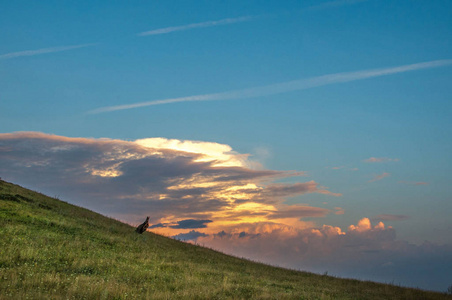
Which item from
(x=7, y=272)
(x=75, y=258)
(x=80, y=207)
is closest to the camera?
(x=7, y=272)

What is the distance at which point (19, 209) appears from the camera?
1389 inches

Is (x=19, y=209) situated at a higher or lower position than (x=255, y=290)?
higher

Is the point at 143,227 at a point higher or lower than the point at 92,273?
higher

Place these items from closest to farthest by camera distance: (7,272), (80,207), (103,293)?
(103,293) → (7,272) → (80,207)

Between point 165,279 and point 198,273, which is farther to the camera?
point 198,273

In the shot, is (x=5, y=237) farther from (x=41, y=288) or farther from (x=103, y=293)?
(x=103, y=293)

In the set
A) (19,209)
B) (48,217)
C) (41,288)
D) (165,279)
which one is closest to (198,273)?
(165,279)

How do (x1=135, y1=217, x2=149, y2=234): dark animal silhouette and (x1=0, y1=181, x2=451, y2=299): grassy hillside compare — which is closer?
(x1=0, y1=181, x2=451, y2=299): grassy hillside

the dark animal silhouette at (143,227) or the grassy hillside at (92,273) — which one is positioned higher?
the dark animal silhouette at (143,227)

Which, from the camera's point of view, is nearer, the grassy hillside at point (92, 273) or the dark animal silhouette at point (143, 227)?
the grassy hillside at point (92, 273)

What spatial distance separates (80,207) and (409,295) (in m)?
42.7

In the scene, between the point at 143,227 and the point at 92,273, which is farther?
the point at 143,227

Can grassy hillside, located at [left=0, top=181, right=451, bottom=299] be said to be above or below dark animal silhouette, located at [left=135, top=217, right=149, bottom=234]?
below

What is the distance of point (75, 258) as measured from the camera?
22.8m
